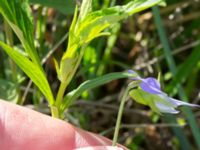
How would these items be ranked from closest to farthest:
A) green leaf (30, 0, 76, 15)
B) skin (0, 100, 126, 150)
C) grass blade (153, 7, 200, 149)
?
skin (0, 100, 126, 150)
green leaf (30, 0, 76, 15)
grass blade (153, 7, 200, 149)

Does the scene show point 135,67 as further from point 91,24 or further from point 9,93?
point 91,24

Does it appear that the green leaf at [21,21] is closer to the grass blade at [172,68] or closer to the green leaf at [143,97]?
the green leaf at [143,97]

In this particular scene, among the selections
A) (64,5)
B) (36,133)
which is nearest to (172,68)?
(64,5)

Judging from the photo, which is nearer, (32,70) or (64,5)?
(32,70)

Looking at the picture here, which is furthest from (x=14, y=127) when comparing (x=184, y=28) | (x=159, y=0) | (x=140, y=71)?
(x=184, y=28)

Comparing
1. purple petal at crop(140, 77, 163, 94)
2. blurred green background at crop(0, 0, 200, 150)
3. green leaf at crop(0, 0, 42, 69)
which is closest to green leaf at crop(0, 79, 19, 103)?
blurred green background at crop(0, 0, 200, 150)

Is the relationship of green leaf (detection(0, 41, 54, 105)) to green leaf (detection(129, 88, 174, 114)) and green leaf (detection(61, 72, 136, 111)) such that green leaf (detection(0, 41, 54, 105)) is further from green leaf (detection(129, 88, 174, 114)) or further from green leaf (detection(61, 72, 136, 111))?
green leaf (detection(129, 88, 174, 114))
